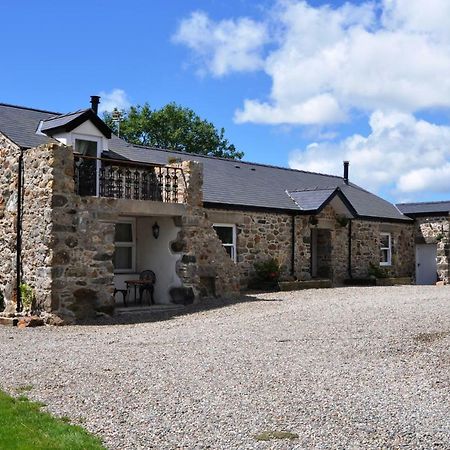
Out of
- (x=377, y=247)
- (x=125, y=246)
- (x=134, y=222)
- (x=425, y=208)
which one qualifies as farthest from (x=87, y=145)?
(x=425, y=208)

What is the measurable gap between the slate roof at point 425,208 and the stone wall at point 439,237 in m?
0.27

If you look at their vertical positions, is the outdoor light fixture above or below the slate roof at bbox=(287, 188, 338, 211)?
below

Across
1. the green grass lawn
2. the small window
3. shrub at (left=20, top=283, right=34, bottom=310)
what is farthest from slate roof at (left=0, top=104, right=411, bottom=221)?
the green grass lawn

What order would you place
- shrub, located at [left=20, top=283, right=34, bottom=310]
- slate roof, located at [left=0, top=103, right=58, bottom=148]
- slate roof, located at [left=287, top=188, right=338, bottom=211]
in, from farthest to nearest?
slate roof, located at [left=287, top=188, right=338, bottom=211] < slate roof, located at [left=0, top=103, right=58, bottom=148] < shrub, located at [left=20, top=283, right=34, bottom=310]

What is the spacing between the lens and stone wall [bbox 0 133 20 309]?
51.3ft

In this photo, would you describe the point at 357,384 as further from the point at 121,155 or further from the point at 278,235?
the point at 278,235

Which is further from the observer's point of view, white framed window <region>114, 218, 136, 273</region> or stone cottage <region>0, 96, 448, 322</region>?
white framed window <region>114, 218, 136, 273</region>

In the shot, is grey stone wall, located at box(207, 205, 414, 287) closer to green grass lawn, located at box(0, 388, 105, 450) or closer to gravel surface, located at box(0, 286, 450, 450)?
gravel surface, located at box(0, 286, 450, 450)

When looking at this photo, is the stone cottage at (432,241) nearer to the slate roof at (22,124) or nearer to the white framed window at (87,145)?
the white framed window at (87,145)

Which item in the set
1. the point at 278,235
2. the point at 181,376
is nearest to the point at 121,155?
the point at 278,235

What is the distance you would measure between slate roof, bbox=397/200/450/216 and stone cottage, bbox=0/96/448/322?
4.64 metres

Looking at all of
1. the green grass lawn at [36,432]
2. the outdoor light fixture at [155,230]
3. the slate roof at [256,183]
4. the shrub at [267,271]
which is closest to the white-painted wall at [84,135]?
the slate roof at [256,183]

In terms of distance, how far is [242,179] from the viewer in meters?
24.4

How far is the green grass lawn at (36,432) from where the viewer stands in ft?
18.9
